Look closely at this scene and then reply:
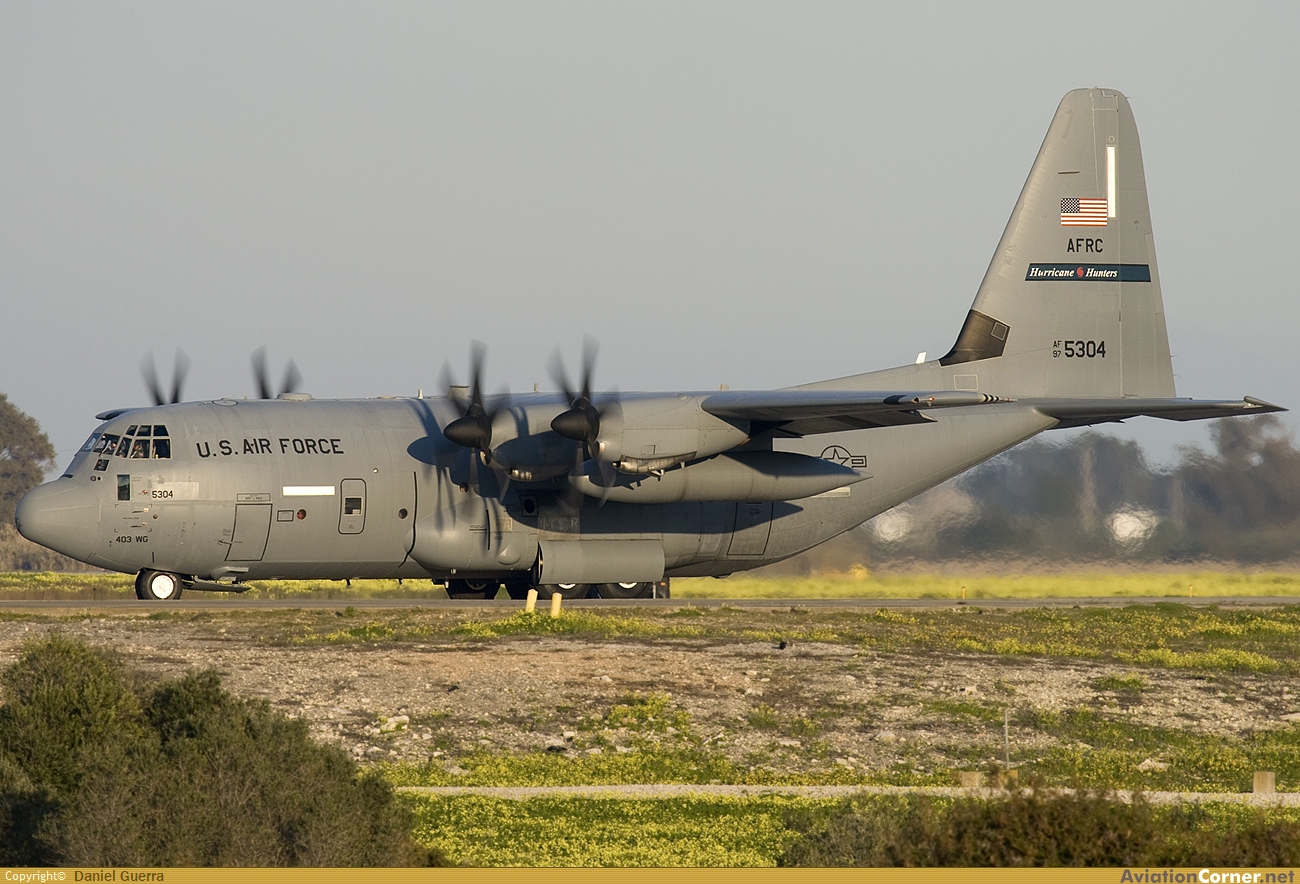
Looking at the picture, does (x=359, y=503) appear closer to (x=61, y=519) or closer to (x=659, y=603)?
(x=61, y=519)

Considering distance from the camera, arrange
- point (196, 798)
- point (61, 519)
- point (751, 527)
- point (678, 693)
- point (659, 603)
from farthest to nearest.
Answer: point (751, 527), point (659, 603), point (61, 519), point (678, 693), point (196, 798)

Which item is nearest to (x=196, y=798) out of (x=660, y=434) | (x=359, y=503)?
(x=660, y=434)

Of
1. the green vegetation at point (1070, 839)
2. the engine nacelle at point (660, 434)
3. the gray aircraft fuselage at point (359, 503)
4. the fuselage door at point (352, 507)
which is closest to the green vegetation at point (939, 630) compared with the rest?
the fuselage door at point (352, 507)

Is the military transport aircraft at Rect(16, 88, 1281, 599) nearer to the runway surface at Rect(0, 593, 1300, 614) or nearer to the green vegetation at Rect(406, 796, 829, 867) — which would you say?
the runway surface at Rect(0, 593, 1300, 614)

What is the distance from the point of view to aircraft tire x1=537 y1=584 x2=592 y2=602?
97.1 feet

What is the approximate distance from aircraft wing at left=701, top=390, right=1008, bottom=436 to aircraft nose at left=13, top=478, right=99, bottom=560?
446 inches

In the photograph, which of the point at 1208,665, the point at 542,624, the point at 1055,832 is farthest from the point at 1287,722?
the point at 1055,832

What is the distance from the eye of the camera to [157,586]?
27312mm

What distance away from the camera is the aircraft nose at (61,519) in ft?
Answer: 85.6

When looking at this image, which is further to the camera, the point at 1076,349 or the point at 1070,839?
the point at 1076,349

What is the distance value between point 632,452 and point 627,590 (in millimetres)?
4608

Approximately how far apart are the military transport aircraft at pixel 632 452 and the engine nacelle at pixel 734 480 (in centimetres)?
4

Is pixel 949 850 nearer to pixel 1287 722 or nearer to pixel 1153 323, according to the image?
pixel 1287 722

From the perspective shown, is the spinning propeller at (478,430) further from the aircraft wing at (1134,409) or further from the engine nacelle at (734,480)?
→ the aircraft wing at (1134,409)
